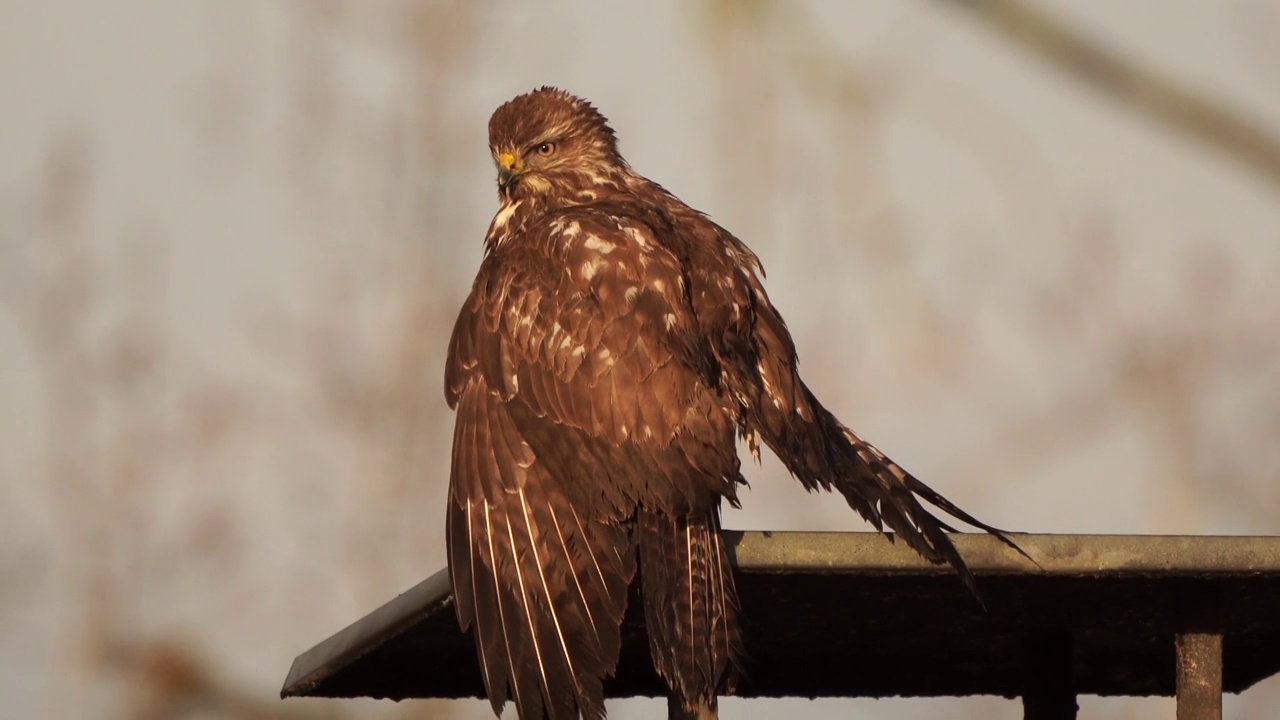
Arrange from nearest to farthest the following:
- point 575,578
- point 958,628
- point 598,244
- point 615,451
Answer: point 575,578 < point 615,451 < point 958,628 < point 598,244

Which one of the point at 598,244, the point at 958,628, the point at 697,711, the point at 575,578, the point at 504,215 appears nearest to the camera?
the point at 697,711

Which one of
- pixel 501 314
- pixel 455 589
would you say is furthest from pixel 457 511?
pixel 501 314

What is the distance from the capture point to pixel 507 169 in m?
7.43

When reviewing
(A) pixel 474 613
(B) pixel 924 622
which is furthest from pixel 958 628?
(A) pixel 474 613

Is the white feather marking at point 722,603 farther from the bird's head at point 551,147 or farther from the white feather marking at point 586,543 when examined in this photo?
the bird's head at point 551,147

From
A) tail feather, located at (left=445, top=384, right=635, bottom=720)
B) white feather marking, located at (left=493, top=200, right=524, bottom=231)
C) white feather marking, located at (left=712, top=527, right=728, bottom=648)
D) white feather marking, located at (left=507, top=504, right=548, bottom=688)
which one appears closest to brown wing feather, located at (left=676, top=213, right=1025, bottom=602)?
white feather marking, located at (left=712, top=527, right=728, bottom=648)

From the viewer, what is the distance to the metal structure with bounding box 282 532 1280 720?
13.3 ft

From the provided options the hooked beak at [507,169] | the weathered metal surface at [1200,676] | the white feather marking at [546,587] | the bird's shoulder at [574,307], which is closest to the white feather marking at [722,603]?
the white feather marking at [546,587]

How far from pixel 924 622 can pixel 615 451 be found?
1.04m

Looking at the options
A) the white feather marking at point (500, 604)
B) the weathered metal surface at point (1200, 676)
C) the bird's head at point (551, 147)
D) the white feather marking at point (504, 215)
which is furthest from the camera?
the bird's head at point (551, 147)

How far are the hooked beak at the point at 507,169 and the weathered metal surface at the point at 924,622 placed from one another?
8.16 ft

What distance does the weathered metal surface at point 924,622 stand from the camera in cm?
405

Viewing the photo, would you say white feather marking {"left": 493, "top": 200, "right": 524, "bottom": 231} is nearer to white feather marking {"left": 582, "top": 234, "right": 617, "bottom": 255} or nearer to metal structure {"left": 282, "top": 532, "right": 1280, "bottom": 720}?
white feather marking {"left": 582, "top": 234, "right": 617, "bottom": 255}

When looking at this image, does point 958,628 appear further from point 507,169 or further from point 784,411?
point 507,169
